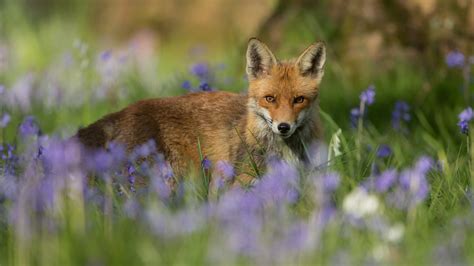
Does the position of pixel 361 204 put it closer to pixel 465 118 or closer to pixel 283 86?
pixel 465 118

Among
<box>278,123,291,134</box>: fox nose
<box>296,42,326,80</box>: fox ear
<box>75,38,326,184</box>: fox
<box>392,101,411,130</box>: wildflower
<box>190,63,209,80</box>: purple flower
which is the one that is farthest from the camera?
<box>190,63,209,80</box>: purple flower

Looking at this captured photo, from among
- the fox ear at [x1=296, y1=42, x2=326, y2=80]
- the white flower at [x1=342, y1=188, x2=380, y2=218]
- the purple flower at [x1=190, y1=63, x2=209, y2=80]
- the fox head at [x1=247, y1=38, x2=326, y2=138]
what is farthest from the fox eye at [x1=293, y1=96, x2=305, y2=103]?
the white flower at [x1=342, y1=188, x2=380, y2=218]

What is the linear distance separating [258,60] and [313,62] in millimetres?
431

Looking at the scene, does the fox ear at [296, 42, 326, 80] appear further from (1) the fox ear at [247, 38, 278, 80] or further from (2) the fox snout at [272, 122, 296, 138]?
(2) the fox snout at [272, 122, 296, 138]

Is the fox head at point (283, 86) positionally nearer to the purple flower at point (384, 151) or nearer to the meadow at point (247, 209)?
the meadow at point (247, 209)

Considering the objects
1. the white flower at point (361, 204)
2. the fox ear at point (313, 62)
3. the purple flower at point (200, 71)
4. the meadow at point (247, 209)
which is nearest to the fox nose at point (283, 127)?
the meadow at point (247, 209)

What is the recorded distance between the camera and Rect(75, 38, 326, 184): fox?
227 inches

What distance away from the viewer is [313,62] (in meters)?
6.13

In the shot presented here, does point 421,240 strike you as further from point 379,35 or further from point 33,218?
point 379,35

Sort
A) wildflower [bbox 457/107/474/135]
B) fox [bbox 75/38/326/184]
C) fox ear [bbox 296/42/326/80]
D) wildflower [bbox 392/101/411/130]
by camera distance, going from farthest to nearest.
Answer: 1. wildflower [bbox 392/101/411/130]
2. fox ear [bbox 296/42/326/80]
3. fox [bbox 75/38/326/184]
4. wildflower [bbox 457/107/474/135]

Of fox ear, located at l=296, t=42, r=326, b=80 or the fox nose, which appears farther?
fox ear, located at l=296, t=42, r=326, b=80

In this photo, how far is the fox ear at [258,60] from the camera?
239 inches

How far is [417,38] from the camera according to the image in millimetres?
8586

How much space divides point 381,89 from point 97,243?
5272 mm
